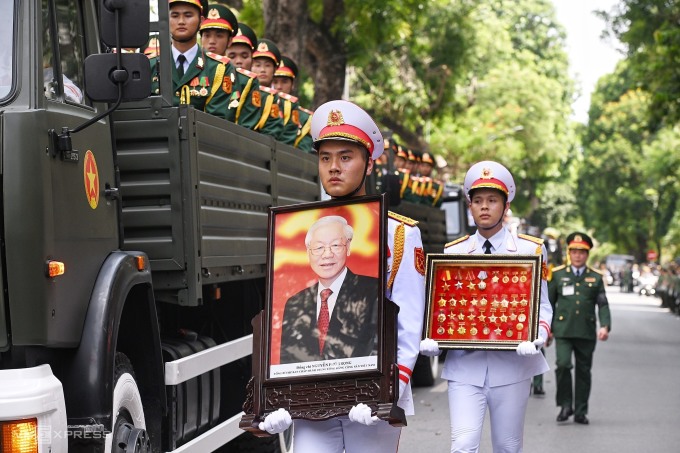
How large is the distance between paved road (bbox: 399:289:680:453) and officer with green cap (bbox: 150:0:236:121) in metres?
3.78

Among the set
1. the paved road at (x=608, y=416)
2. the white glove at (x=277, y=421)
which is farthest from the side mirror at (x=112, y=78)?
the paved road at (x=608, y=416)

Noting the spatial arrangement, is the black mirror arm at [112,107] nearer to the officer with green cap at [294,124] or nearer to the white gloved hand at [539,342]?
the white gloved hand at [539,342]

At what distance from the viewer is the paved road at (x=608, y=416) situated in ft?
35.4

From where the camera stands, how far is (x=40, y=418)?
A: 4672mm

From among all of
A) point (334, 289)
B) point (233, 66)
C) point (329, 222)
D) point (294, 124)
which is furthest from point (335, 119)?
point (294, 124)

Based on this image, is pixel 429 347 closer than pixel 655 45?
Yes

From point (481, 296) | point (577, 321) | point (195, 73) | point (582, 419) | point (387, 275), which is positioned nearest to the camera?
point (387, 275)

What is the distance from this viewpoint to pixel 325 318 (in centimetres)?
467

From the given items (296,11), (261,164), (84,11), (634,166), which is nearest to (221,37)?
(261,164)

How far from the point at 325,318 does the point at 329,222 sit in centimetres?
35

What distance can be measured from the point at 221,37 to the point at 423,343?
164 inches

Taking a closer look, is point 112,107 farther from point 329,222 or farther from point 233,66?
point 233,66

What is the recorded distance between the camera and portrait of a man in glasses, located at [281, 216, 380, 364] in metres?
4.61

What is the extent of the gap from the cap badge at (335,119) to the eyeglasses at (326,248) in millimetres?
471
